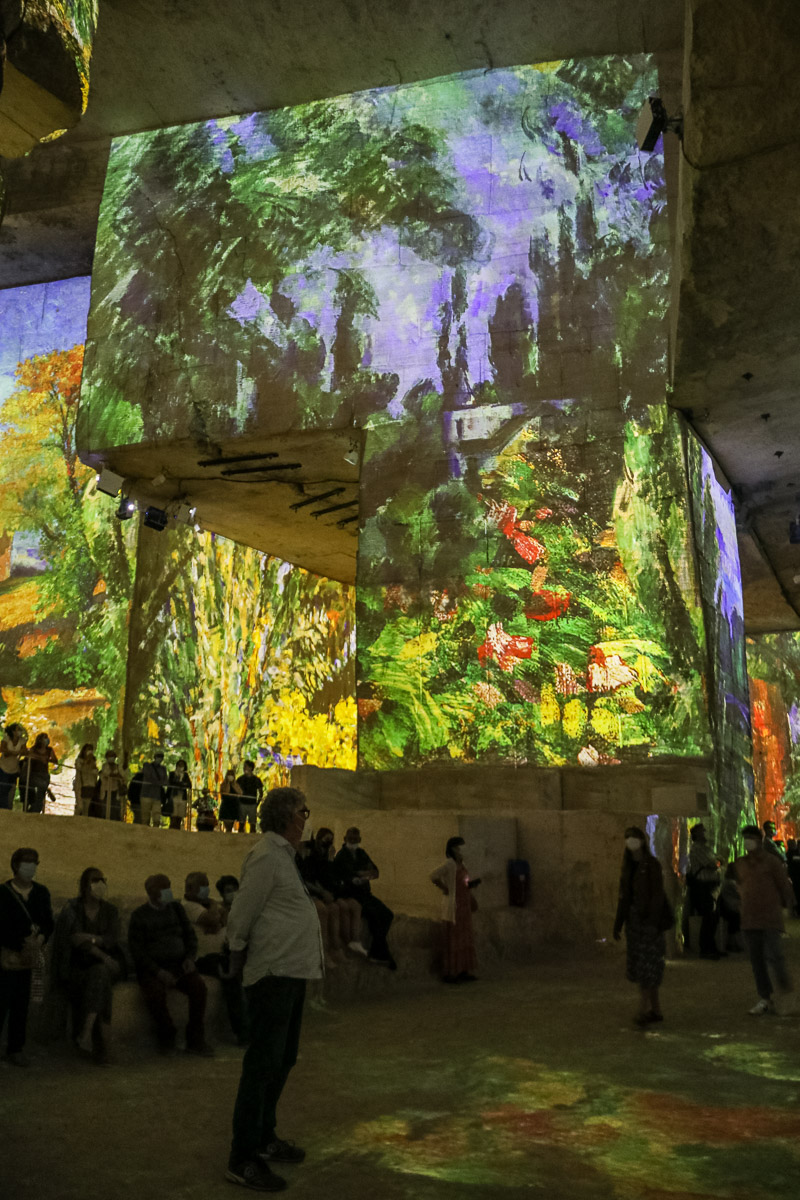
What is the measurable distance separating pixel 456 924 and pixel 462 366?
332 inches

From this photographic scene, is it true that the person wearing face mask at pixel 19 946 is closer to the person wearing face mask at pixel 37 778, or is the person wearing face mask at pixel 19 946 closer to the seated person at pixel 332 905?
the seated person at pixel 332 905

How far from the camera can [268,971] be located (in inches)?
155

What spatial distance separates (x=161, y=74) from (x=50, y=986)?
14.5 metres

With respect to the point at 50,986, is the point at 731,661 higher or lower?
higher

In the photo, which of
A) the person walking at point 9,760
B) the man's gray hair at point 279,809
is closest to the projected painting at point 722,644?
the person walking at point 9,760

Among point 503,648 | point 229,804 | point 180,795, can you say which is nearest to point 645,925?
point 503,648

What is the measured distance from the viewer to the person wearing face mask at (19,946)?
5.58 m

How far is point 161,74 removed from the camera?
1653 centimetres

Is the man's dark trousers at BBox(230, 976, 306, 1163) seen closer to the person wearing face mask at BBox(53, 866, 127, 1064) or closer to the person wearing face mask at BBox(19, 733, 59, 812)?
the person wearing face mask at BBox(53, 866, 127, 1064)

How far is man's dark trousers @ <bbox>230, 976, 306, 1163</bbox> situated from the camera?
3.87 meters

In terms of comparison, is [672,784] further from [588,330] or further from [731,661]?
[588,330]

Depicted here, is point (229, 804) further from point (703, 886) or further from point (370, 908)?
point (370, 908)

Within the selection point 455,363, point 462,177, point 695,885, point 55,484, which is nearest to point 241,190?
point 462,177

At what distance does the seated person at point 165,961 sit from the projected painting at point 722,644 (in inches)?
327
